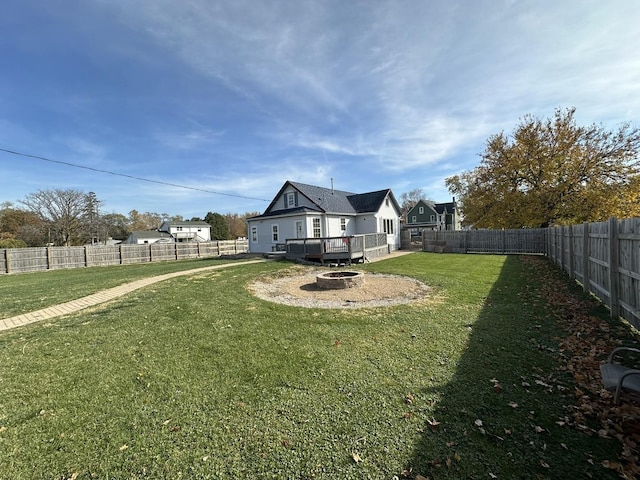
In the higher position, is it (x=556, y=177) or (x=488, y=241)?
(x=556, y=177)

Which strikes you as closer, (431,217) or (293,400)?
(293,400)

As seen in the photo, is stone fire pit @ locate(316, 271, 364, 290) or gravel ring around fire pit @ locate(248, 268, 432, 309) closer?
gravel ring around fire pit @ locate(248, 268, 432, 309)

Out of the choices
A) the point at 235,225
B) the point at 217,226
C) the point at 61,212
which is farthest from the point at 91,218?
the point at 235,225

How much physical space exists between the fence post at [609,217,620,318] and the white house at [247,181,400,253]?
1708 centimetres

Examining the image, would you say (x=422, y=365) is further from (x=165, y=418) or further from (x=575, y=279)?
(x=575, y=279)

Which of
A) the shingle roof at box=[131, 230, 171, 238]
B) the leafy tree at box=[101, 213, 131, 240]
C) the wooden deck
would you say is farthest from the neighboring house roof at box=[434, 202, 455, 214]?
the leafy tree at box=[101, 213, 131, 240]

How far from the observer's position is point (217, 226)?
200ft

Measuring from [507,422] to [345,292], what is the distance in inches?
241

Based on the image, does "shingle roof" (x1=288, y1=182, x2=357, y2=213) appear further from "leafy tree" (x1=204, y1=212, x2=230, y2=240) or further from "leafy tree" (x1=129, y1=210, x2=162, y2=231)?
"leafy tree" (x1=129, y1=210, x2=162, y2=231)

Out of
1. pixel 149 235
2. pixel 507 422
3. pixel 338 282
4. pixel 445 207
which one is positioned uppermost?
pixel 445 207

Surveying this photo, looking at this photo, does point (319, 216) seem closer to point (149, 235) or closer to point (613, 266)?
point (613, 266)

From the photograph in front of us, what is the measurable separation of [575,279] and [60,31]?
64.2 ft

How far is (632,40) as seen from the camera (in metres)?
7.87

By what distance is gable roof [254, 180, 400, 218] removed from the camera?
74.9ft
